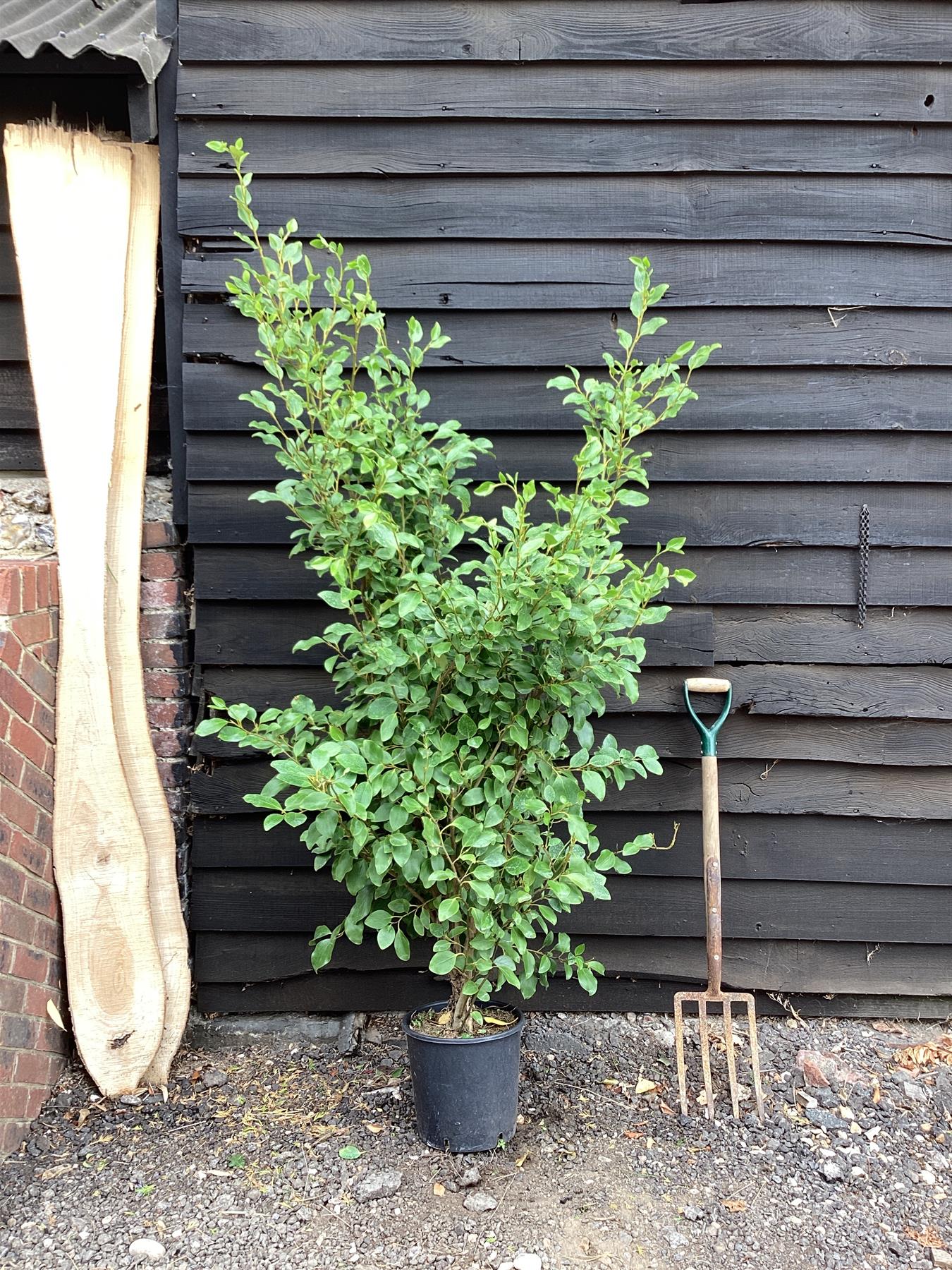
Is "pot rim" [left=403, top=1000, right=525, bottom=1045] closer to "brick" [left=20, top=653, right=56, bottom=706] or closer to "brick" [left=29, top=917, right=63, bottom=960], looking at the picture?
"brick" [left=29, top=917, right=63, bottom=960]

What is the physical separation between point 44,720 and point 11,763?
0.19m

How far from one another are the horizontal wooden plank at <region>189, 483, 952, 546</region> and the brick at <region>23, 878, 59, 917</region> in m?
1.09

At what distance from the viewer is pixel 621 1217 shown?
1897mm

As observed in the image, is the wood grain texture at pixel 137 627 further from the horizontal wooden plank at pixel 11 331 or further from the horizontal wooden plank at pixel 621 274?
the horizontal wooden plank at pixel 11 331

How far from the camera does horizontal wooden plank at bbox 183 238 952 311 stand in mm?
2494

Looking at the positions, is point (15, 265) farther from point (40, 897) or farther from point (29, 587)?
point (40, 897)

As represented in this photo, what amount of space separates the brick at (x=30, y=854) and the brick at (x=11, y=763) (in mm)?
133

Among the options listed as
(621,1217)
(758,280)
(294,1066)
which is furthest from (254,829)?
(758,280)

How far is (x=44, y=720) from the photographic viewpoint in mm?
2289

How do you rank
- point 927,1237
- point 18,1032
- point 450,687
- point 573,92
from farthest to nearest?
1. point 573,92
2. point 18,1032
3. point 450,687
4. point 927,1237

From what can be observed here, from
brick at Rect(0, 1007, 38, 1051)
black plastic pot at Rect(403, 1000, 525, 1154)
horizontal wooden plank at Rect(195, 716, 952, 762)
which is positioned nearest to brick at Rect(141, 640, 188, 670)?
horizontal wooden plank at Rect(195, 716, 952, 762)

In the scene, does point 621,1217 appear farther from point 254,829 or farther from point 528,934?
point 254,829

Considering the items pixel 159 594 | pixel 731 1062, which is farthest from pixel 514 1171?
pixel 159 594

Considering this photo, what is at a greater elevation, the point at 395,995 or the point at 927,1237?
the point at 395,995
